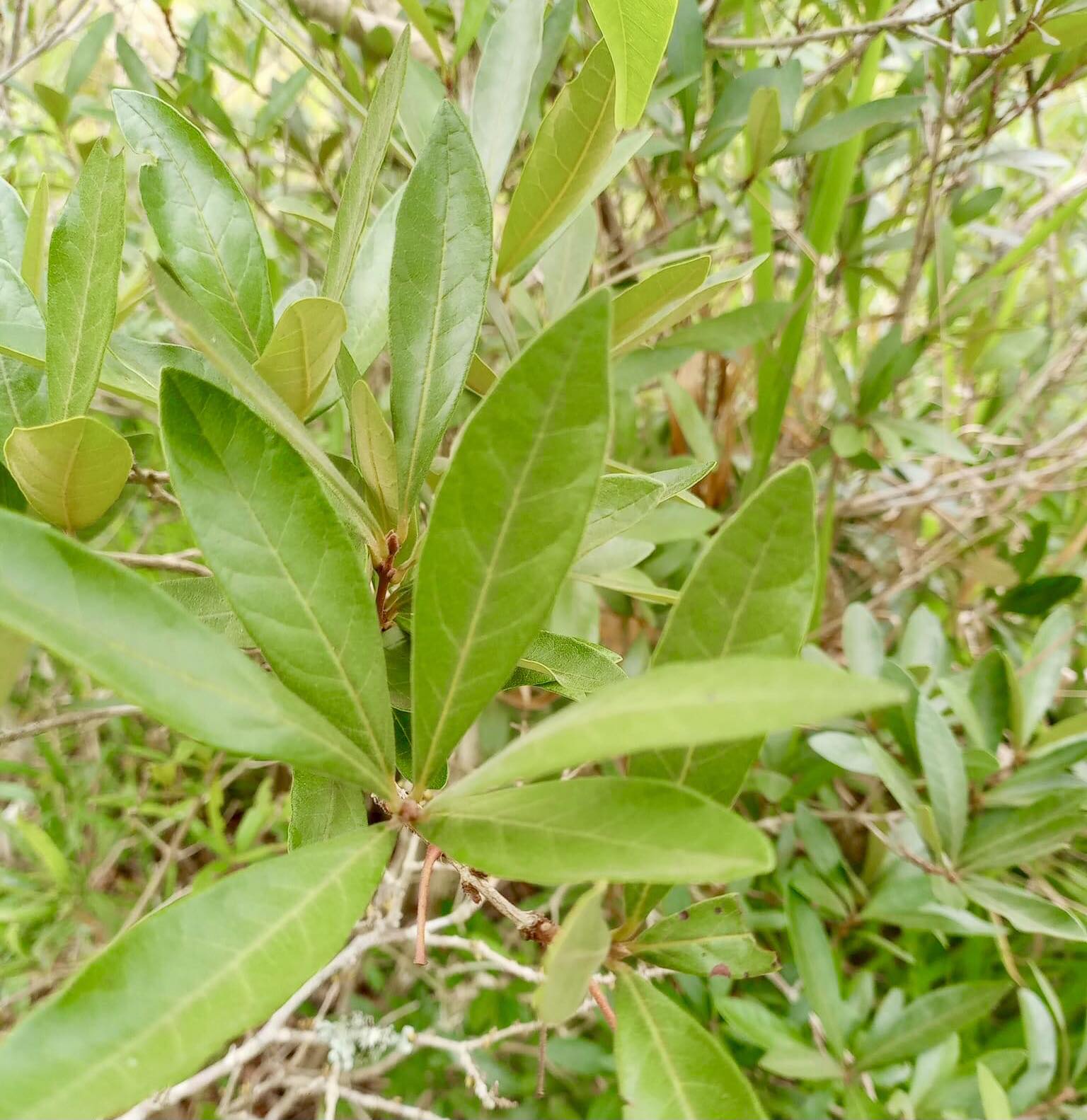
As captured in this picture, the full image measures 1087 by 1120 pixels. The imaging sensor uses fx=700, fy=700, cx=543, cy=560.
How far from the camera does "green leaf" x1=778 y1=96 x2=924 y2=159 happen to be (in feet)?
2.21

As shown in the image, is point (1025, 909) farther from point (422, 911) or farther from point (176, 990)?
point (176, 990)

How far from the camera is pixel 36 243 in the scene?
41 cm

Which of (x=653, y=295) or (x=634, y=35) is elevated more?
(x=634, y=35)

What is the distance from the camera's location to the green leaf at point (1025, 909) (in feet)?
1.73

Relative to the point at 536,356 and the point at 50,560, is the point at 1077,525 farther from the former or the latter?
the point at 50,560

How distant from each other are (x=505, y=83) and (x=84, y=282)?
0.95 feet

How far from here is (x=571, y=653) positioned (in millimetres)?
373

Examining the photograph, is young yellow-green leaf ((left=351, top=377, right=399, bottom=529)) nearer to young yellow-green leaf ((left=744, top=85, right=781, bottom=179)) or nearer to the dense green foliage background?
the dense green foliage background

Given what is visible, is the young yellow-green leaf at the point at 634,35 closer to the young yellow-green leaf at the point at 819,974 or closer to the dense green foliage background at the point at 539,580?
the dense green foliage background at the point at 539,580

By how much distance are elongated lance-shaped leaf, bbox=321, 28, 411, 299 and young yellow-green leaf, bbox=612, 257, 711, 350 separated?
0.52 feet

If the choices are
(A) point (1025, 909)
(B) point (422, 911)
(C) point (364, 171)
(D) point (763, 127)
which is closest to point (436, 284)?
(C) point (364, 171)

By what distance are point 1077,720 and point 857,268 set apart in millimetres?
658

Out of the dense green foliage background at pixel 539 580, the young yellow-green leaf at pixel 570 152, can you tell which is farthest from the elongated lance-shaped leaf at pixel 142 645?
the young yellow-green leaf at pixel 570 152

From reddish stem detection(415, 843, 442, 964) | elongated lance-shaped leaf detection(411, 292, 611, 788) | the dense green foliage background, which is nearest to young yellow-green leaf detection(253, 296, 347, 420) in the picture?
the dense green foliage background
